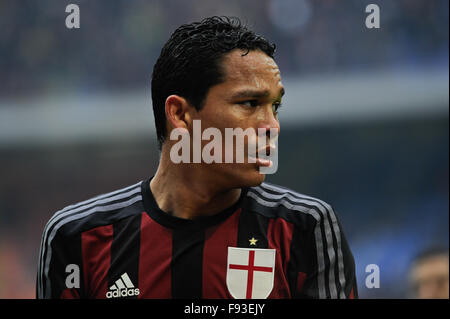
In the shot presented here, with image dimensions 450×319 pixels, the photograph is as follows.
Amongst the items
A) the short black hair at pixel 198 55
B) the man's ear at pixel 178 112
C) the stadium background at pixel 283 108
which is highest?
the stadium background at pixel 283 108

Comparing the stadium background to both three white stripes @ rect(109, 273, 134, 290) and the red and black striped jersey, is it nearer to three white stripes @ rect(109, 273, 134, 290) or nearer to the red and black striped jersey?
the red and black striped jersey

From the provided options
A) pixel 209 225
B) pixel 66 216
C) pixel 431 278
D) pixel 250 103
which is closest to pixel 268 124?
pixel 250 103

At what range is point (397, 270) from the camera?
5.36 meters

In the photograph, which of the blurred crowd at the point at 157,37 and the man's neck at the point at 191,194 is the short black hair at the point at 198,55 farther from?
the blurred crowd at the point at 157,37

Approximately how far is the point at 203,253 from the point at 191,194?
0.23 meters

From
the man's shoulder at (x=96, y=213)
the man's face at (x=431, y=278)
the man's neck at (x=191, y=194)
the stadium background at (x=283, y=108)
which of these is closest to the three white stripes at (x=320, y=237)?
the man's neck at (x=191, y=194)

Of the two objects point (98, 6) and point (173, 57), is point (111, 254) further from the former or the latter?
point (98, 6)

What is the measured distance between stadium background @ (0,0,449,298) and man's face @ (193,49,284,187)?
3511 mm

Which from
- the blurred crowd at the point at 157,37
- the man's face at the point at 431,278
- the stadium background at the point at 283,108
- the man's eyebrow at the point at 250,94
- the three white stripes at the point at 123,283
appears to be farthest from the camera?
the blurred crowd at the point at 157,37

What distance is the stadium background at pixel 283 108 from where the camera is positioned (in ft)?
18.5

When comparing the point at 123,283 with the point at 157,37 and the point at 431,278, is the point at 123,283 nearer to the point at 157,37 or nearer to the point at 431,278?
the point at 431,278

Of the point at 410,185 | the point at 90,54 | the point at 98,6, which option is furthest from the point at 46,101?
the point at 410,185

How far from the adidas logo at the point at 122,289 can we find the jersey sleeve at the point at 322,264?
0.60 meters

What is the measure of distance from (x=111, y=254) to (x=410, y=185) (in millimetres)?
4091
